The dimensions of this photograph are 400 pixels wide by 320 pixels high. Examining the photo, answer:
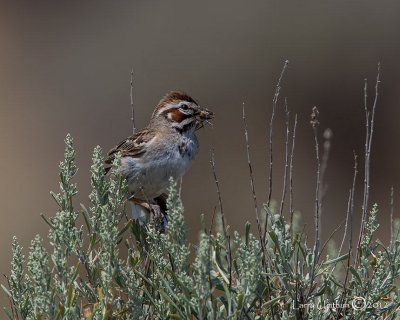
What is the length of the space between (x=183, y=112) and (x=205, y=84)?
8.57 metres

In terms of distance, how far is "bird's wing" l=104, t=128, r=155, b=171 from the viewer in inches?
239

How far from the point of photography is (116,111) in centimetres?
1502

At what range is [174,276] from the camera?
363 centimetres

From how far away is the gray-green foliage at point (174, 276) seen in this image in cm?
360

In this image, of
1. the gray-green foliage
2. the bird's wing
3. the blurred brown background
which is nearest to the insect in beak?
the bird's wing

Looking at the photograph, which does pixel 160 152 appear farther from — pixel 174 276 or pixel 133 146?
pixel 174 276

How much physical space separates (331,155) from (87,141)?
12.1ft

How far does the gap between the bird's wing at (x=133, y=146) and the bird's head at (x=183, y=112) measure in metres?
0.18

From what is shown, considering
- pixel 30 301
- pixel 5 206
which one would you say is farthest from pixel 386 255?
pixel 5 206

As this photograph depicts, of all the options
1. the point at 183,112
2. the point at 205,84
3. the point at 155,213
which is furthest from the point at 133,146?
the point at 205,84

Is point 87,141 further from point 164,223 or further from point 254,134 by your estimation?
point 164,223

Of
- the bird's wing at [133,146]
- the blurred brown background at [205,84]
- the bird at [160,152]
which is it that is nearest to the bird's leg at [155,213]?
the bird at [160,152]

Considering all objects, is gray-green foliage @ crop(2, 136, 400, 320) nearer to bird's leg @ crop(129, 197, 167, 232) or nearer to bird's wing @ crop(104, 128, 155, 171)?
bird's leg @ crop(129, 197, 167, 232)

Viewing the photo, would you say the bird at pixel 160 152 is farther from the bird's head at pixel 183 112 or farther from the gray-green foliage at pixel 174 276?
the gray-green foliage at pixel 174 276
